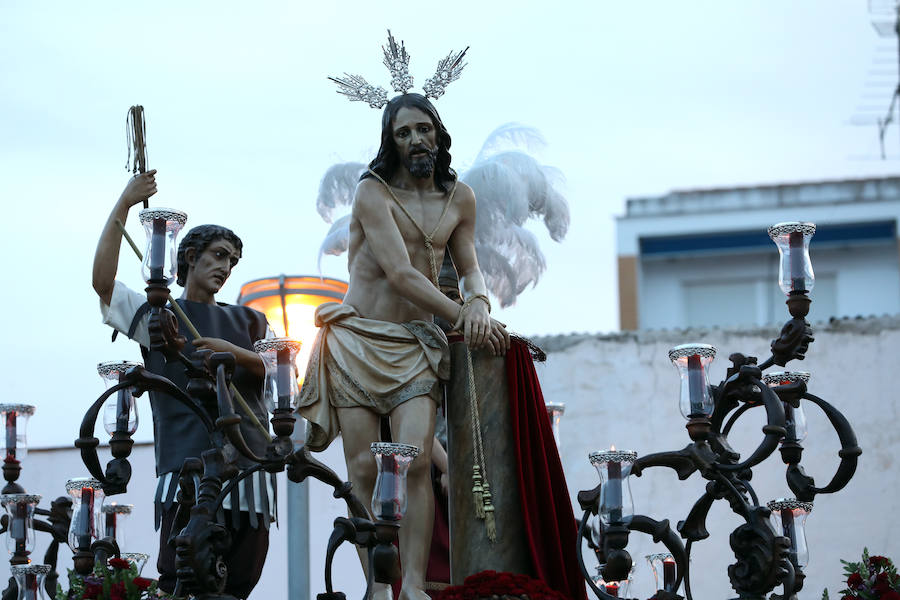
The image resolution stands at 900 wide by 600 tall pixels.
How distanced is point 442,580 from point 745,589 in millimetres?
1982

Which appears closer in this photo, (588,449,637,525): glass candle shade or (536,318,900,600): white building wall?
(588,449,637,525): glass candle shade

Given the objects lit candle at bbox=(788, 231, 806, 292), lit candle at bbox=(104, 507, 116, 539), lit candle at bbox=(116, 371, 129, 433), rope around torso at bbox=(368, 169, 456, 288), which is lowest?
lit candle at bbox=(104, 507, 116, 539)

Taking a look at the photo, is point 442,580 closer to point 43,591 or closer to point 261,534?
point 261,534

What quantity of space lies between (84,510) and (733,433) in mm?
8920

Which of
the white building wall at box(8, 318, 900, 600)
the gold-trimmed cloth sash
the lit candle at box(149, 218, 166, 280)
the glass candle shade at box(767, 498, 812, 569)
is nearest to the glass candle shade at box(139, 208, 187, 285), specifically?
the lit candle at box(149, 218, 166, 280)

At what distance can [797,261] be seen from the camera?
8000 mm

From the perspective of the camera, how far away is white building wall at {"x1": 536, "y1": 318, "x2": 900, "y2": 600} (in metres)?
15.8

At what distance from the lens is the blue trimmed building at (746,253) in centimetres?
2448

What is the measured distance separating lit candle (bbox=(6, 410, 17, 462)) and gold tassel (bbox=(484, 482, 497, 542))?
2.89 metres

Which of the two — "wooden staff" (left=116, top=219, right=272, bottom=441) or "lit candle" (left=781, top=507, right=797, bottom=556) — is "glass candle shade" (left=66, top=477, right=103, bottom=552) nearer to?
"wooden staff" (left=116, top=219, right=272, bottom=441)

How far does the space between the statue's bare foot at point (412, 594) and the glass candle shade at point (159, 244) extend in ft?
5.75

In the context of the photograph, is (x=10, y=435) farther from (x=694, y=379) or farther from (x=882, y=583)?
(x=882, y=583)

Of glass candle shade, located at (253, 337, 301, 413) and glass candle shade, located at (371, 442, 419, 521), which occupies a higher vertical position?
glass candle shade, located at (253, 337, 301, 413)

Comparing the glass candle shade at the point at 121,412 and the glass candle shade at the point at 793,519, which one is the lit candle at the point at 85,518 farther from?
the glass candle shade at the point at 793,519
